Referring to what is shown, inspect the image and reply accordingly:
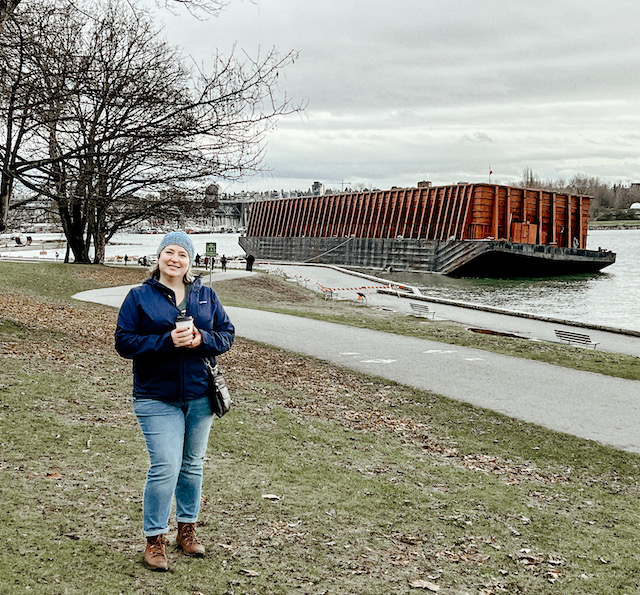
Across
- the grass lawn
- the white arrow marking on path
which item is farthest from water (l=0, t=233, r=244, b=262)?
the grass lawn

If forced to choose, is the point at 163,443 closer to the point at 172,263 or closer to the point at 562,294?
the point at 172,263

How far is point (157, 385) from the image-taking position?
4.11 m

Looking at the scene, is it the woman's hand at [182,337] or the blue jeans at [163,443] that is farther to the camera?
the blue jeans at [163,443]

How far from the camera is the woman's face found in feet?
13.7

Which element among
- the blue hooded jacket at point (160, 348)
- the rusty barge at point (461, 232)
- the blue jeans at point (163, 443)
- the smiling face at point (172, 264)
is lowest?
the blue jeans at point (163, 443)

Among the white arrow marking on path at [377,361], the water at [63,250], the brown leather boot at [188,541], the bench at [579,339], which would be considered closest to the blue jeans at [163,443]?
the brown leather boot at [188,541]

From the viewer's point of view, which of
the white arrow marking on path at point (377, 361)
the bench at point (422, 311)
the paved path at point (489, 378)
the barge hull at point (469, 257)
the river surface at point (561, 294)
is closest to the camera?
the paved path at point (489, 378)

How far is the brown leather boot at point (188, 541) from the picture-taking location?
4.34 m

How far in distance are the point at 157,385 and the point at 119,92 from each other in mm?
6836

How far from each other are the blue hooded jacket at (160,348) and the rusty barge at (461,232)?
58.5 metres

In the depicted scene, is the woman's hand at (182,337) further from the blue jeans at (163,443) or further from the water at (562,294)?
the water at (562,294)

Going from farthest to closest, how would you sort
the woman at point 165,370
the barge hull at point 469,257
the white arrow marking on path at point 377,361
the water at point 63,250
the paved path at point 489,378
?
the water at point 63,250 < the barge hull at point 469,257 < the white arrow marking on path at point 377,361 < the paved path at point 489,378 < the woman at point 165,370

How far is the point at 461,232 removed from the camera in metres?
66.9

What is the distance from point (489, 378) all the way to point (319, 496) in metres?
7.00
